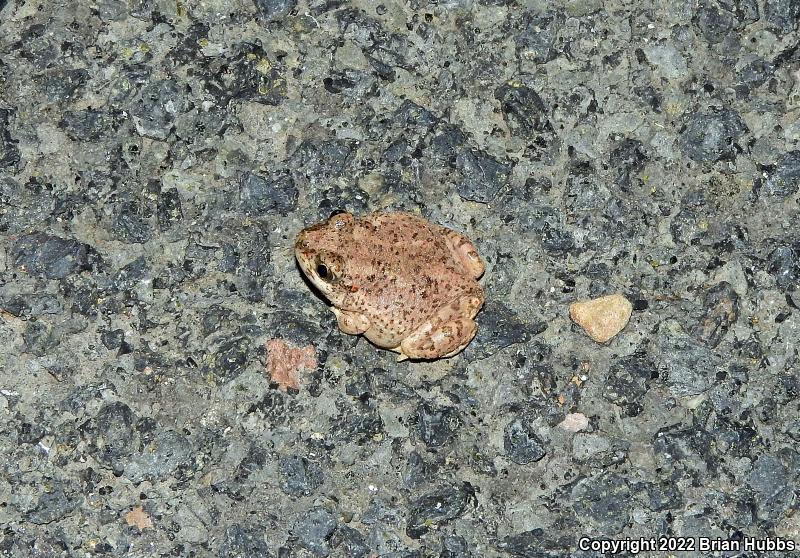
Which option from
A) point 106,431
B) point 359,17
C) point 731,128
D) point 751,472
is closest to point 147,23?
point 359,17

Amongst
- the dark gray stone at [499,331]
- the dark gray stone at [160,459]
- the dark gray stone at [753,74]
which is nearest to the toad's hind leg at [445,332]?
the dark gray stone at [499,331]

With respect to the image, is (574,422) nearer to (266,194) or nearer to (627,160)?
(627,160)

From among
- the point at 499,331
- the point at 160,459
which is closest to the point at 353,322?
the point at 499,331

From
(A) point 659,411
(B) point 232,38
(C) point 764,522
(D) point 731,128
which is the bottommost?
(C) point 764,522

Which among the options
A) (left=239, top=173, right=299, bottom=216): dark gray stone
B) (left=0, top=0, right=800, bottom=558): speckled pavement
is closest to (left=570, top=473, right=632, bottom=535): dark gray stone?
(left=0, top=0, right=800, bottom=558): speckled pavement

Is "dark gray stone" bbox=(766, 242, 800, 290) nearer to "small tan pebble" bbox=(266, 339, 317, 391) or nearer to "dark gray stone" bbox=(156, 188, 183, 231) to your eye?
"small tan pebble" bbox=(266, 339, 317, 391)

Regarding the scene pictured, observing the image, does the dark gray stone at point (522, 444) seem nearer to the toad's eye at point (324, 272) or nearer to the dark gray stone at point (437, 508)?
the dark gray stone at point (437, 508)

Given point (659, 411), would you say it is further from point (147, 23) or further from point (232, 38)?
point (147, 23)
